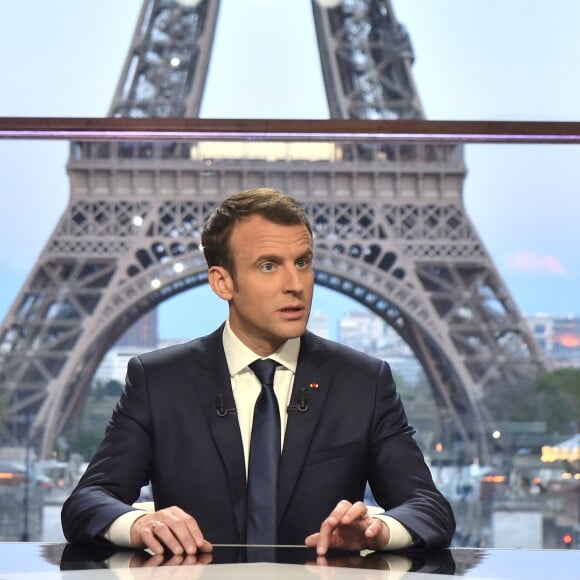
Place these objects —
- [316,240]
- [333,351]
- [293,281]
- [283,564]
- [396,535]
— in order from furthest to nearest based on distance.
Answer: [316,240] < [333,351] < [293,281] < [396,535] < [283,564]

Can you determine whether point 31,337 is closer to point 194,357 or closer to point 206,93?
point 206,93

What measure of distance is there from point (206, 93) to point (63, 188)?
648mm

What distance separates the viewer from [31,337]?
461 centimetres

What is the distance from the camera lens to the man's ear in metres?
1.17

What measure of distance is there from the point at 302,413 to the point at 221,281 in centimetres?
18

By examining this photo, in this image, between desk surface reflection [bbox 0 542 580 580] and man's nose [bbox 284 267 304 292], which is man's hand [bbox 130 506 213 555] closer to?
desk surface reflection [bbox 0 542 580 580]

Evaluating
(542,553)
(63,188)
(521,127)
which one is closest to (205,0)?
(63,188)

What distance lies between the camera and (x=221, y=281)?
118 centimetres

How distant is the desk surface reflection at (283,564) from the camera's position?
696 millimetres

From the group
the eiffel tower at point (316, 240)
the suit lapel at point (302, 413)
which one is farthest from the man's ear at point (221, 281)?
the eiffel tower at point (316, 240)

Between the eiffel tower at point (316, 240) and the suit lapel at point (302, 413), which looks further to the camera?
the eiffel tower at point (316, 240)

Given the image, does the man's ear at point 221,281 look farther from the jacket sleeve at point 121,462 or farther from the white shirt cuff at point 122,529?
the white shirt cuff at point 122,529

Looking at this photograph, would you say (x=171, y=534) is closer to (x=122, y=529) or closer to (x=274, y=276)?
(x=122, y=529)

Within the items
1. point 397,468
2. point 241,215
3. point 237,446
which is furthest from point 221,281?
point 397,468
